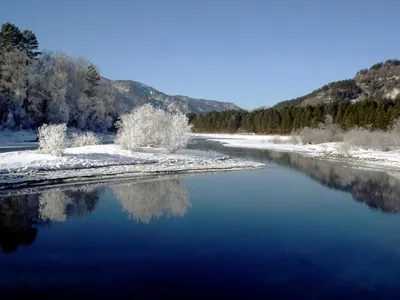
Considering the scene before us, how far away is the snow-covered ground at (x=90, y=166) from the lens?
68.8 feet

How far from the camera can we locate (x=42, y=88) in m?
61.2

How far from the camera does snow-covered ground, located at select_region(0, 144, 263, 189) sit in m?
21.0

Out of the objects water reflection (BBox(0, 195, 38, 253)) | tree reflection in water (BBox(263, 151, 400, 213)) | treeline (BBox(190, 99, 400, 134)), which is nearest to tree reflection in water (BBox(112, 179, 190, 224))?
water reflection (BBox(0, 195, 38, 253))

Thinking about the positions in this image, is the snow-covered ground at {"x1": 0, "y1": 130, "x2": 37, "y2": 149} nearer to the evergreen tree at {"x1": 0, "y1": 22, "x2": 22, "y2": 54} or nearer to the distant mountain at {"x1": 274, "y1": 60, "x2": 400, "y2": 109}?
the evergreen tree at {"x1": 0, "y1": 22, "x2": 22, "y2": 54}

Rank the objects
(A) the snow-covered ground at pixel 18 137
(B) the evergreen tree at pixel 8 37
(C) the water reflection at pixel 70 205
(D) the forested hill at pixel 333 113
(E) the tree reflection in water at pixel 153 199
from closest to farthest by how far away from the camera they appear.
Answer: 1. (C) the water reflection at pixel 70 205
2. (E) the tree reflection in water at pixel 153 199
3. (A) the snow-covered ground at pixel 18 137
4. (B) the evergreen tree at pixel 8 37
5. (D) the forested hill at pixel 333 113

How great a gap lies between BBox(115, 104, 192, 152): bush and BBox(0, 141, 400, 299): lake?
1622 cm

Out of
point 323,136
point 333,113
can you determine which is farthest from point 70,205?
point 333,113

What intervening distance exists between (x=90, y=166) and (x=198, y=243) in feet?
53.9

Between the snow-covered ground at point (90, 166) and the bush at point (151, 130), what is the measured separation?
2.09m

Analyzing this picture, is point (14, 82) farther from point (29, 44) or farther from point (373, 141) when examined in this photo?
point (373, 141)

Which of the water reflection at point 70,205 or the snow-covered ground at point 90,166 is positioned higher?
the snow-covered ground at point 90,166

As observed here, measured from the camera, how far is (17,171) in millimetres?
21875

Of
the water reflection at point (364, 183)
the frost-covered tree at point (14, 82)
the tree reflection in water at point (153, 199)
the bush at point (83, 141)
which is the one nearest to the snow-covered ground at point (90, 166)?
the tree reflection in water at point (153, 199)

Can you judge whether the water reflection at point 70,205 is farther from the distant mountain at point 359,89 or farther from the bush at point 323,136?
the distant mountain at point 359,89
